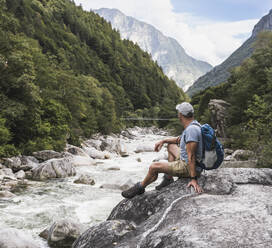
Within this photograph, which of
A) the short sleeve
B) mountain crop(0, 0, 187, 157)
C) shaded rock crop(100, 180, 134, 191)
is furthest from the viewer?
mountain crop(0, 0, 187, 157)

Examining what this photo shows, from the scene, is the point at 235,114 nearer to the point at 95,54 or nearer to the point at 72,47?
the point at 72,47

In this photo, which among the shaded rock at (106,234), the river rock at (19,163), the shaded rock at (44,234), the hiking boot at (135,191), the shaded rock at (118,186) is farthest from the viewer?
the river rock at (19,163)

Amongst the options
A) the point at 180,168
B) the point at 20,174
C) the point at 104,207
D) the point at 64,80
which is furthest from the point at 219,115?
the point at 180,168

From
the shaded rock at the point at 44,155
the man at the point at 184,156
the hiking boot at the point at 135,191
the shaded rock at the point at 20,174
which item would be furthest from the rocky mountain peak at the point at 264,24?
the hiking boot at the point at 135,191

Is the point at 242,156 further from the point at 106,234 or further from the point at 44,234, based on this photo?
the point at 106,234

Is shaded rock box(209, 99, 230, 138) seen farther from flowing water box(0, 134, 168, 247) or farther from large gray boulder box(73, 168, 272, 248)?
large gray boulder box(73, 168, 272, 248)

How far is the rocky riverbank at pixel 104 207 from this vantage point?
12.5 feet

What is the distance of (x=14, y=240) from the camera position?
20.4 ft

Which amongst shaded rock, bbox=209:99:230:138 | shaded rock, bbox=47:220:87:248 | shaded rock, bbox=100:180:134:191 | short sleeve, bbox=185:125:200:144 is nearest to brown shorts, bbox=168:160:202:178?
short sleeve, bbox=185:125:200:144

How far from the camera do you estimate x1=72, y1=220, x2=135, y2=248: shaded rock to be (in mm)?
4395

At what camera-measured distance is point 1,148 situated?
15930 millimetres

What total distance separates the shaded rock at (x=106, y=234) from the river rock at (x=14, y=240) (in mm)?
2100

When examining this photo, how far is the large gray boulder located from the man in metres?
0.20

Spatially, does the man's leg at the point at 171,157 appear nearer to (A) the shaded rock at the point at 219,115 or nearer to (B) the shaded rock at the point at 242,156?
(B) the shaded rock at the point at 242,156
